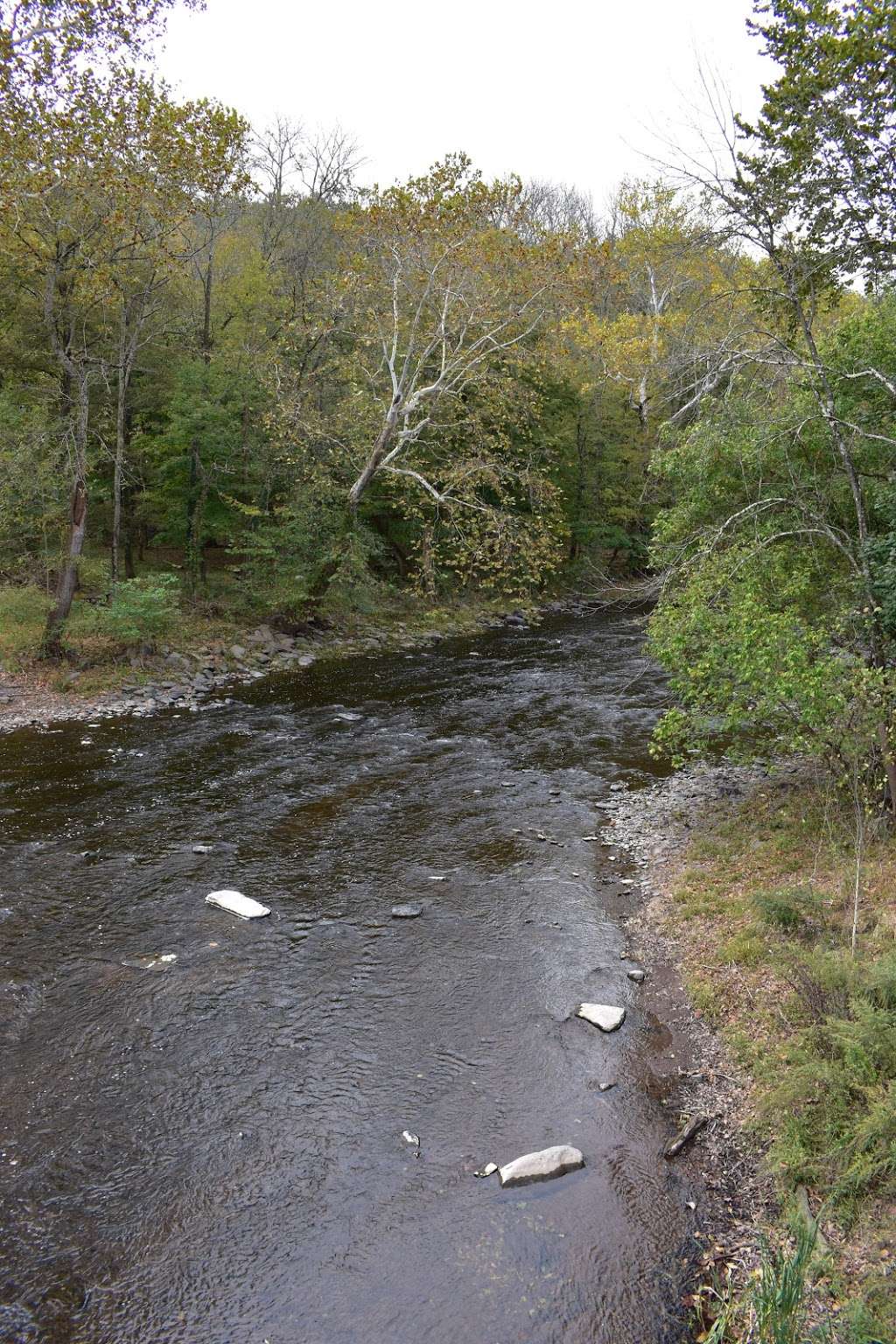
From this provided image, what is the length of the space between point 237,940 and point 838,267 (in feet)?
34.9

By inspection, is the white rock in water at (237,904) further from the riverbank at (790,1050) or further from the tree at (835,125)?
the tree at (835,125)

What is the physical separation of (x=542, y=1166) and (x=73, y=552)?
52.1ft

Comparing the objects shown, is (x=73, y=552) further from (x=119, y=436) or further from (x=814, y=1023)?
(x=814, y=1023)

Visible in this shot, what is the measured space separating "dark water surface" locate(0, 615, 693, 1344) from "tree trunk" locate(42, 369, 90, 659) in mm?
5876

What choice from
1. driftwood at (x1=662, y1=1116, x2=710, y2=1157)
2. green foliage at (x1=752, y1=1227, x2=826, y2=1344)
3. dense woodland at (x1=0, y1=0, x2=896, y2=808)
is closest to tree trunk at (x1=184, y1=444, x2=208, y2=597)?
dense woodland at (x1=0, y1=0, x2=896, y2=808)

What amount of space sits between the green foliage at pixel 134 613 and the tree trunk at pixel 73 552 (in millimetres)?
558

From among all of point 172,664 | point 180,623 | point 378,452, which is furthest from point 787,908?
point 180,623

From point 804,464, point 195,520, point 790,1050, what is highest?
point 804,464

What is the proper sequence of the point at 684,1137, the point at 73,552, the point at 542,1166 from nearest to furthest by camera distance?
the point at 542,1166 < the point at 684,1137 < the point at 73,552

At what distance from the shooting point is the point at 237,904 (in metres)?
8.11

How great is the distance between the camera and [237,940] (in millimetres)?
7500

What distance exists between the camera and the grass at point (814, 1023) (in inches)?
147

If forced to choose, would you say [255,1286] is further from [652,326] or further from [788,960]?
[652,326]

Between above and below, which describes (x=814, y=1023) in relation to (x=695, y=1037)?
above
